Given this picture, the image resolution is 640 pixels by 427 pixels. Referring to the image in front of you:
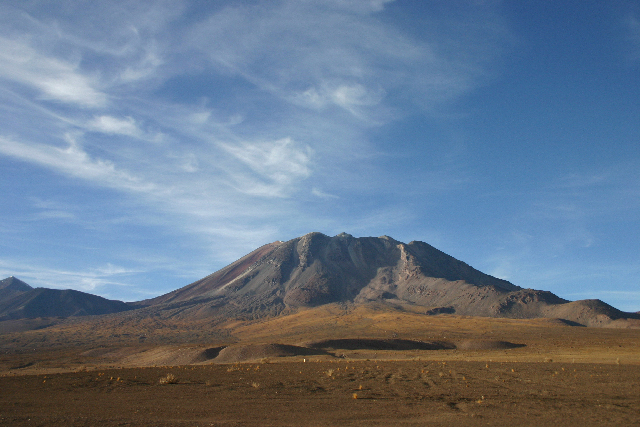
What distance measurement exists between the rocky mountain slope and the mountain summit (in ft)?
67.9

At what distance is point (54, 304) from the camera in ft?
540

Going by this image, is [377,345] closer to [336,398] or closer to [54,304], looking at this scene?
[336,398]

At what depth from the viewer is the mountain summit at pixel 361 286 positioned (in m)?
115

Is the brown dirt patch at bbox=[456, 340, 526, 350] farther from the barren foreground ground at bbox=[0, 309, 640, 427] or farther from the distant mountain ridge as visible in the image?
the distant mountain ridge

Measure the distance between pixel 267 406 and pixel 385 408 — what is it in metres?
5.15

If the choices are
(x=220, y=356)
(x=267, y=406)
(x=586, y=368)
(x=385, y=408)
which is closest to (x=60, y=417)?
(x=267, y=406)

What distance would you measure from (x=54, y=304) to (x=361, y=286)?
11985 centimetres

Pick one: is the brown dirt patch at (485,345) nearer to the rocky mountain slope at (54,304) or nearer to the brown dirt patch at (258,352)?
the brown dirt patch at (258,352)

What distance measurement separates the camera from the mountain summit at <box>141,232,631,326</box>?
115 m

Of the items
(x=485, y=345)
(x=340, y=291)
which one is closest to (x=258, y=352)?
(x=485, y=345)

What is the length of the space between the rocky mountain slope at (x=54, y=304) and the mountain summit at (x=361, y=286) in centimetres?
2069

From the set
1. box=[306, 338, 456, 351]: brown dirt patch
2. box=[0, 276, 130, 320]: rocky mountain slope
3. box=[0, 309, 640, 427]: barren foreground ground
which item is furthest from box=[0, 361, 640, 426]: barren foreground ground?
box=[0, 276, 130, 320]: rocky mountain slope

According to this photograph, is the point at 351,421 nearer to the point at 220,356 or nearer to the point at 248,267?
the point at 220,356

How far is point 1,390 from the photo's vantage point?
74.8ft
